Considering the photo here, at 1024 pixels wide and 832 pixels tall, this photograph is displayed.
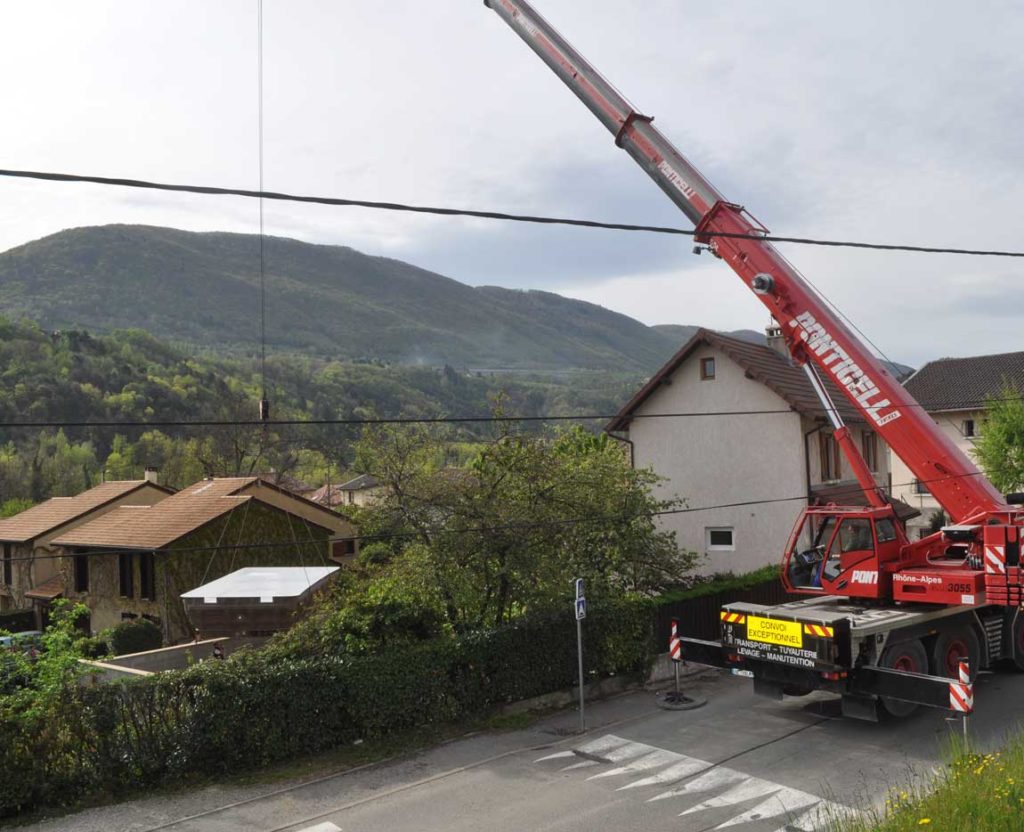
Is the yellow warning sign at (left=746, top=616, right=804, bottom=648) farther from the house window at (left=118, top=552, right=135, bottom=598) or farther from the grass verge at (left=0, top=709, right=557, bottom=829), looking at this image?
the house window at (left=118, top=552, right=135, bottom=598)

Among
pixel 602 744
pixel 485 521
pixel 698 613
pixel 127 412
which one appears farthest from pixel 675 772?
pixel 127 412

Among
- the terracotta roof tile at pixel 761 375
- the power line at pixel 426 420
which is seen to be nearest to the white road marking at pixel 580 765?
the power line at pixel 426 420

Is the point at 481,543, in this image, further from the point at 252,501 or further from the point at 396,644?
the point at 252,501

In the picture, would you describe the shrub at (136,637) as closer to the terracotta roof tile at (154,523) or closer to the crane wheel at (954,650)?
the terracotta roof tile at (154,523)

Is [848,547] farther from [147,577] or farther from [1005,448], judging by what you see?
[1005,448]

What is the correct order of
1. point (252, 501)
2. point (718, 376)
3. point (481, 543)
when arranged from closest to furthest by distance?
point (481, 543)
point (718, 376)
point (252, 501)

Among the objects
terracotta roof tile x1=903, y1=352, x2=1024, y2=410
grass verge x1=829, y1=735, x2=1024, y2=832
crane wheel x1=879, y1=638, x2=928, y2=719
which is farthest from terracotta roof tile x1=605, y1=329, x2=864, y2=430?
terracotta roof tile x1=903, y1=352, x2=1024, y2=410

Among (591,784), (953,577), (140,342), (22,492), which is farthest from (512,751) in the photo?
(140,342)

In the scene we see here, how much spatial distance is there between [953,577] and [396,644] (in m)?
8.94

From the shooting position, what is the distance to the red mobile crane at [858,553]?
13148 mm

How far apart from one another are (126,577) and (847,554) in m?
27.5

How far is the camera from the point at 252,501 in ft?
112

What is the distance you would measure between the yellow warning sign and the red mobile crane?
0.02 metres

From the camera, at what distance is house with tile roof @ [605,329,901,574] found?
84.6 ft
